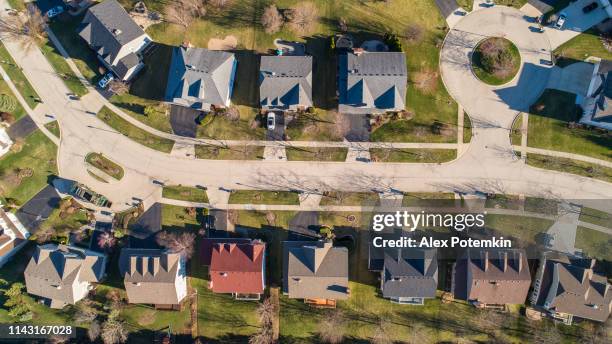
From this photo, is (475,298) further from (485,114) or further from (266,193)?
(266,193)

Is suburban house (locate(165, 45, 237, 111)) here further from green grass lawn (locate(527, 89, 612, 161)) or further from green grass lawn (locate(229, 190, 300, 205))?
green grass lawn (locate(527, 89, 612, 161))

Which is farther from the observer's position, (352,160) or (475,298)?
(352,160)

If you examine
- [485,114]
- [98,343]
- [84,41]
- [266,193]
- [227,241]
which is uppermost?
[84,41]

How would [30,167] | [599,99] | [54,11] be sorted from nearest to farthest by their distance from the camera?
1. [599,99]
2. [30,167]
3. [54,11]

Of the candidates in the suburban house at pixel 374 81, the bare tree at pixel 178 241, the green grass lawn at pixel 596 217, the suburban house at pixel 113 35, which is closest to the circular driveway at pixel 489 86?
the suburban house at pixel 374 81

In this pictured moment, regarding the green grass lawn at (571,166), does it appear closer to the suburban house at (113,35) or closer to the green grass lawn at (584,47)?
the green grass lawn at (584,47)

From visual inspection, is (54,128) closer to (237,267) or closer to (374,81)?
(237,267)

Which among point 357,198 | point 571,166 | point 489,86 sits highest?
point 489,86

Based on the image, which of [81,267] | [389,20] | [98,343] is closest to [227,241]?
[81,267]

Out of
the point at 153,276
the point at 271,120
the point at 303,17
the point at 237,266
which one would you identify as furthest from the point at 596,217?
the point at 153,276
